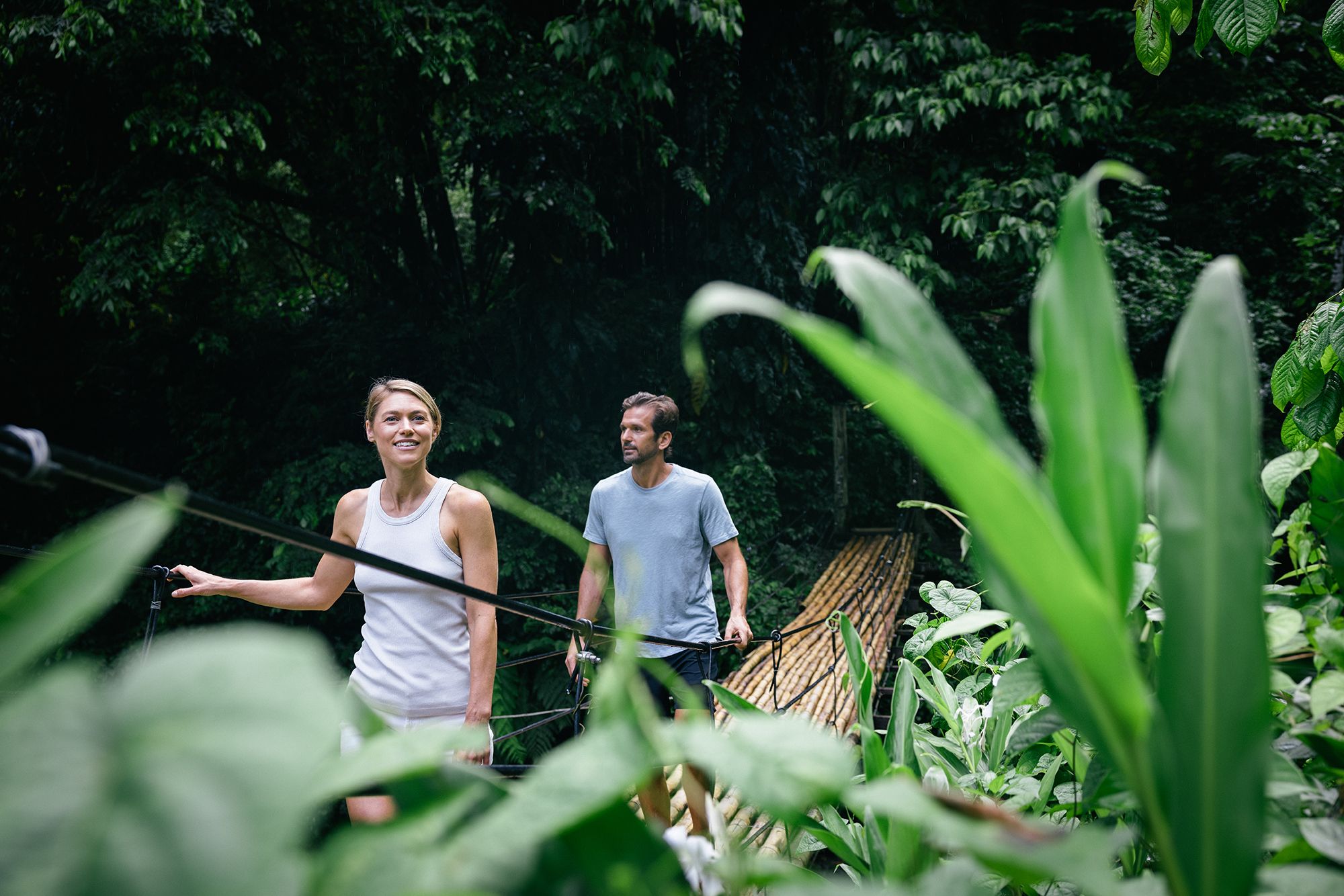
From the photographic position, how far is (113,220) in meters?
5.14

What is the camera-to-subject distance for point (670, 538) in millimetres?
2465

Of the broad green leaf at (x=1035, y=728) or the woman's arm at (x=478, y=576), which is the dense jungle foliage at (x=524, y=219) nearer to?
the woman's arm at (x=478, y=576)

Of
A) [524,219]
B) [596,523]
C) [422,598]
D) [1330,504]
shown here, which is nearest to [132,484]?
[1330,504]

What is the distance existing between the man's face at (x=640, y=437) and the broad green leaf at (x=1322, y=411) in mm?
1616

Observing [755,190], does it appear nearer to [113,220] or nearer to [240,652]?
[113,220]

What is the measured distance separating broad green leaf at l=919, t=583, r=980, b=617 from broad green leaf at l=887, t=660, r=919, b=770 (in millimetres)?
261

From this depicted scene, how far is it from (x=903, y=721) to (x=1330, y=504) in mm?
416

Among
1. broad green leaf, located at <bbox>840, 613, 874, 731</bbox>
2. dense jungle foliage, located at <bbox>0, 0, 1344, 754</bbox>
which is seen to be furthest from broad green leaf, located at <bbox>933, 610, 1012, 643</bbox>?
dense jungle foliage, located at <bbox>0, 0, 1344, 754</bbox>

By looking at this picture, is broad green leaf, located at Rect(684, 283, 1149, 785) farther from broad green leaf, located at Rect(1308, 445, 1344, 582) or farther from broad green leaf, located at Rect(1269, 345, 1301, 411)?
broad green leaf, located at Rect(1269, 345, 1301, 411)

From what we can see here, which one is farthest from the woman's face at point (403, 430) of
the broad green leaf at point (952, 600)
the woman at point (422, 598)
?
the broad green leaf at point (952, 600)

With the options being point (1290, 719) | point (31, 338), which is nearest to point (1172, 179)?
point (1290, 719)

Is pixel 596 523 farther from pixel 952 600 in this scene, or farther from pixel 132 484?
pixel 132 484

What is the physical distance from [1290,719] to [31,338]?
848 cm

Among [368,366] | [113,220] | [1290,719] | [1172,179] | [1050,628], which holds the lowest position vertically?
[1290,719]
